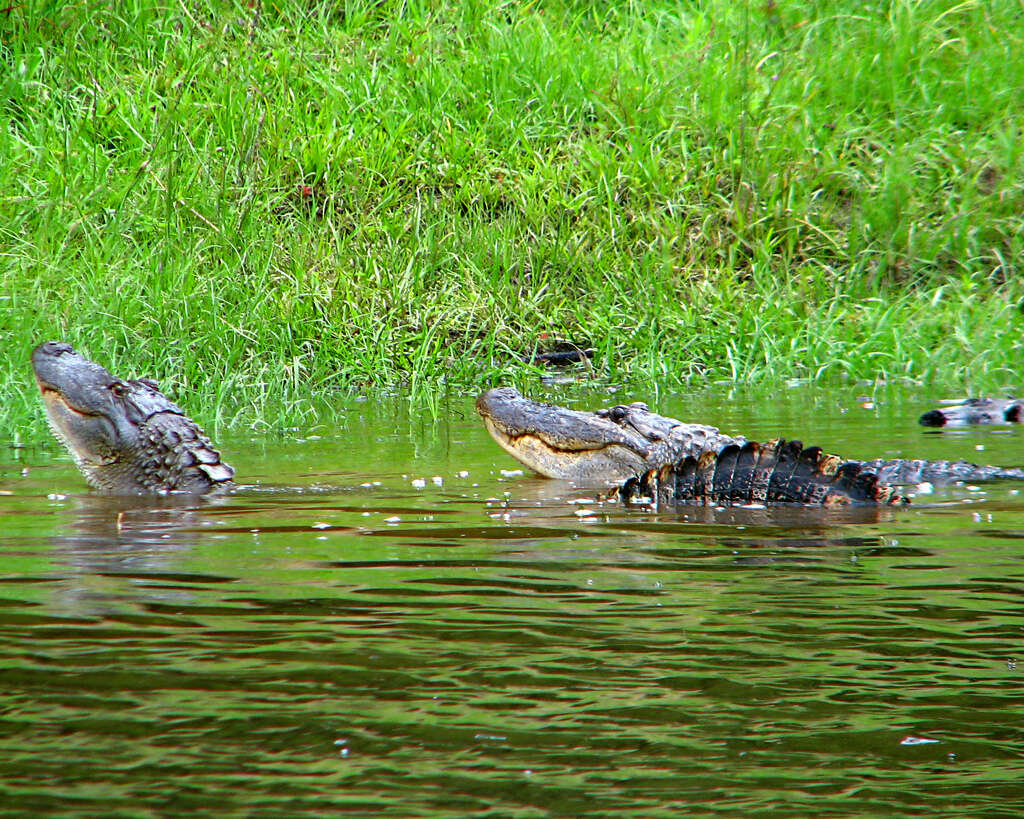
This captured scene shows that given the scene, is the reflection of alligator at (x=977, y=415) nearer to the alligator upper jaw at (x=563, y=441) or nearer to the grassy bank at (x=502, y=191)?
the grassy bank at (x=502, y=191)

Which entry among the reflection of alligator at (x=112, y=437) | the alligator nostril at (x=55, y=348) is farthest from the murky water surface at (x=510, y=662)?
the alligator nostril at (x=55, y=348)

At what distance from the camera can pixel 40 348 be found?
17.3 feet

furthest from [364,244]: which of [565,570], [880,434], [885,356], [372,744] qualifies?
[372,744]

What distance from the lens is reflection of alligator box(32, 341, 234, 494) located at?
518cm

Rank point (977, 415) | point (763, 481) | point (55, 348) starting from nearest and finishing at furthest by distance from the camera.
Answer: point (763, 481) → point (55, 348) → point (977, 415)

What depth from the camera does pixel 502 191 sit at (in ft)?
35.0

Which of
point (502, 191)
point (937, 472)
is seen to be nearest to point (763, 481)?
point (937, 472)

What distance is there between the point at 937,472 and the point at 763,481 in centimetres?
96

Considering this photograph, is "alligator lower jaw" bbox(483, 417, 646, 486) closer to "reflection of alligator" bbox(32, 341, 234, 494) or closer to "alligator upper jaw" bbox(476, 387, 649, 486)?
"alligator upper jaw" bbox(476, 387, 649, 486)

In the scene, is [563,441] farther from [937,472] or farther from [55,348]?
[55,348]

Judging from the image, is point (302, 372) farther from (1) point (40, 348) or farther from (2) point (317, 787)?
(2) point (317, 787)

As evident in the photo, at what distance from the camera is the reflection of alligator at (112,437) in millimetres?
5176

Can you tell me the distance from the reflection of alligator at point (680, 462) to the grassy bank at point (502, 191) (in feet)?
6.29

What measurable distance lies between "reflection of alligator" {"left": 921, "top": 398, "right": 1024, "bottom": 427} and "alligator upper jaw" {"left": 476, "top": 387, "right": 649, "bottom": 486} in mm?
1746
